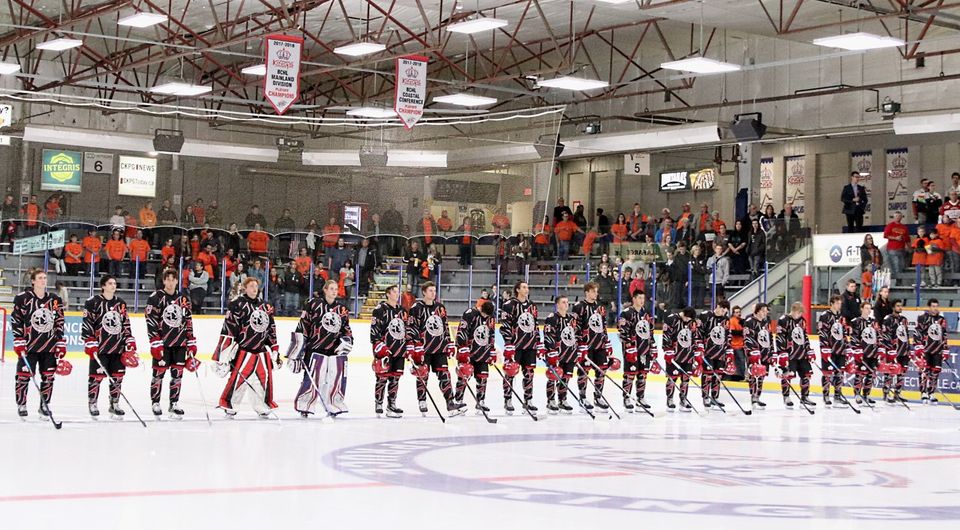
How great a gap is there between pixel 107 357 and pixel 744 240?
1449cm

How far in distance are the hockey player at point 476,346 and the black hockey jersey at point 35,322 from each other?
13.5ft

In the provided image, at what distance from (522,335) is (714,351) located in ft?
9.73

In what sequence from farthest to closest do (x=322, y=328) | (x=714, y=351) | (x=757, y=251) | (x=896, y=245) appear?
(x=757, y=251) < (x=896, y=245) < (x=714, y=351) < (x=322, y=328)

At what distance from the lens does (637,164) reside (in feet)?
101

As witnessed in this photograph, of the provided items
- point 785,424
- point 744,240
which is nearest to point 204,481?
point 785,424

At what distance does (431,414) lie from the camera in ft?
44.7

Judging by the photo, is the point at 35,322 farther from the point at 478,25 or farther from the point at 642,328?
the point at 478,25

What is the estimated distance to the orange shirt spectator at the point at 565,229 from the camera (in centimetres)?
2473

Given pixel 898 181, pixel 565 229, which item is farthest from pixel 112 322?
pixel 898 181

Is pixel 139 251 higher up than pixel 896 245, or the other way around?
pixel 896 245

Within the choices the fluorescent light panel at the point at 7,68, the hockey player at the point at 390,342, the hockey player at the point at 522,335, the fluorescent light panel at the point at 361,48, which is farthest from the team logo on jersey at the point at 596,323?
the fluorescent light panel at the point at 7,68

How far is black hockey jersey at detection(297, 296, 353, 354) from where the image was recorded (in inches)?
497

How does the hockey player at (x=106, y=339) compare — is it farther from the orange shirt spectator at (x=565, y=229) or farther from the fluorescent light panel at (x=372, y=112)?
the orange shirt spectator at (x=565, y=229)

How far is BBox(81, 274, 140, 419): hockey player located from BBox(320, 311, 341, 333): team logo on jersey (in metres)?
1.95
